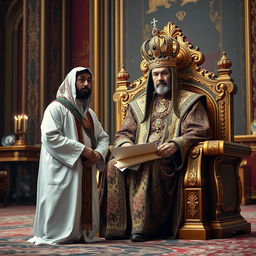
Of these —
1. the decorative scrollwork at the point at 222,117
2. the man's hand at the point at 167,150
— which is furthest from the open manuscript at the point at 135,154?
the decorative scrollwork at the point at 222,117

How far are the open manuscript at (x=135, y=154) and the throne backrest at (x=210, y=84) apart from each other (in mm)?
777

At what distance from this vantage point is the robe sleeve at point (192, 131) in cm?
434

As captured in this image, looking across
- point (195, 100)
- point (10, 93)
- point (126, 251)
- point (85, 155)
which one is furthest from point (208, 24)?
point (126, 251)

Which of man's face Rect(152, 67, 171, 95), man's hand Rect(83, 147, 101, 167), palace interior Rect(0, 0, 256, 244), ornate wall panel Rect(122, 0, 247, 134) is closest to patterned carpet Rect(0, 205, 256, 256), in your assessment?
man's hand Rect(83, 147, 101, 167)

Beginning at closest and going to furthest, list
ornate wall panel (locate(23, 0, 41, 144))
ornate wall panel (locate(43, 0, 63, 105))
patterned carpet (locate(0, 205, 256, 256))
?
1. patterned carpet (locate(0, 205, 256, 256))
2. ornate wall panel (locate(23, 0, 41, 144))
3. ornate wall panel (locate(43, 0, 63, 105))

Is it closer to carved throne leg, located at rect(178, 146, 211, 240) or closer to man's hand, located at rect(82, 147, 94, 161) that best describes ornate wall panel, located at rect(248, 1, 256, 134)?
carved throne leg, located at rect(178, 146, 211, 240)

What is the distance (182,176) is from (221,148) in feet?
1.24

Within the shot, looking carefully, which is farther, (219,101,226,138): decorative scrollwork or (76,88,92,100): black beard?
(219,101,226,138): decorative scrollwork

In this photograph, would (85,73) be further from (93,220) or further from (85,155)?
(93,220)

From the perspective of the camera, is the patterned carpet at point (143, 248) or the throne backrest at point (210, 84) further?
the throne backrest at point (210, 84)

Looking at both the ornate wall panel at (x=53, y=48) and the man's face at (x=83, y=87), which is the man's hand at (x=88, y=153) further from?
the ornate wall panel at (x=53, y=48)

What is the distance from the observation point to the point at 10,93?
1211 centimetres

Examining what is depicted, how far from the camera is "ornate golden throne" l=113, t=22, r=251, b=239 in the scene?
4.29 meters

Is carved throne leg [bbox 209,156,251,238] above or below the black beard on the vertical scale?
below
